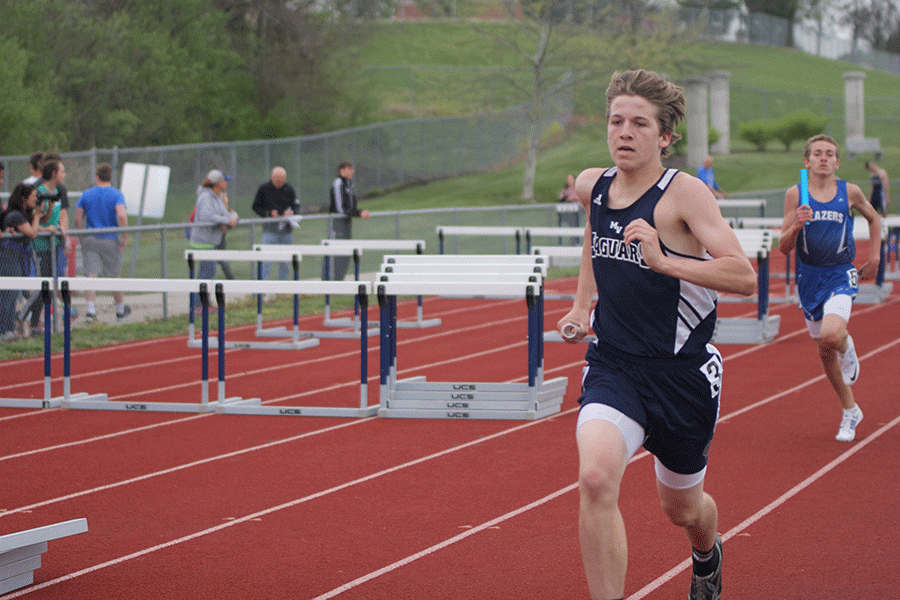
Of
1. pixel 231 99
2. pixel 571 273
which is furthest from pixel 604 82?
pixel 571 273

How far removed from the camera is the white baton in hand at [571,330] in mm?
3967

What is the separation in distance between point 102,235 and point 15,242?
1.93 m

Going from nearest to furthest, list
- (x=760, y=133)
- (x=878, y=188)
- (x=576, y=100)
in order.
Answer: (x=878, y=188)
(x=576, y=100)
(x=760, y=133)

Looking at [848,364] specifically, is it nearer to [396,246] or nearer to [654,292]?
[654,292]

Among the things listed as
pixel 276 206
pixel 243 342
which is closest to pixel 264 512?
pixel 243 342

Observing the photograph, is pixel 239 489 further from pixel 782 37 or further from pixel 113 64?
pixel 782 37

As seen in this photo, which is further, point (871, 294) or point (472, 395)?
point (871, 294)

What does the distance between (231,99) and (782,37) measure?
5766cm

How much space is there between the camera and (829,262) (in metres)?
7.46

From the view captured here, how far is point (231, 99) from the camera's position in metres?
41.3

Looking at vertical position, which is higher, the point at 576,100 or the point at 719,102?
the point at 719,102

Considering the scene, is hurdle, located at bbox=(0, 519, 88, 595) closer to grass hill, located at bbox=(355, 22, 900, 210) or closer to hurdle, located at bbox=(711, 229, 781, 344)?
hurdle, located at bbox=(711, 229, 781, 344)

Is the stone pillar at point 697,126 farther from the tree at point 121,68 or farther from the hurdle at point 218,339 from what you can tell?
the hurdle at point 218,339

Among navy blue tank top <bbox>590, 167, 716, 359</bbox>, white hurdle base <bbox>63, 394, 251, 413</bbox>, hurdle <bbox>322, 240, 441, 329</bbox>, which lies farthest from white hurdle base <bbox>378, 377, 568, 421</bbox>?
hurdle <bbox>322, 240, 441, 329</bbox>
